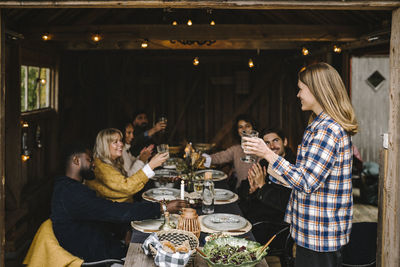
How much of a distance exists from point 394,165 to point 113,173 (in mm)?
2255

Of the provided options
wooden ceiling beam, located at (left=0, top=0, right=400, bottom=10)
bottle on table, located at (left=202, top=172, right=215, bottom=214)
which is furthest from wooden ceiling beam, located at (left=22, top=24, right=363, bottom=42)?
wooden ceiling beam, located at (left=0, top=0, right=400, bottom=10)

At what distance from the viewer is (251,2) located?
2.39 metres

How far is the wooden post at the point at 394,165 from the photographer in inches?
96.5

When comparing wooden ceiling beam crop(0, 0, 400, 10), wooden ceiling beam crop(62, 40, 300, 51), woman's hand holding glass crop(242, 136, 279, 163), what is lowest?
woman's hand holding glass crop(242, 136, 279, 163)

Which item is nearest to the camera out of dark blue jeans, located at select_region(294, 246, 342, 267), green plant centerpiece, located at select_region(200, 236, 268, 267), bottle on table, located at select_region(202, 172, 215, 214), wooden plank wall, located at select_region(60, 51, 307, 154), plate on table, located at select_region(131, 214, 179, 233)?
green plant centerpiece, located at select_region(200, 236, 268, 267)

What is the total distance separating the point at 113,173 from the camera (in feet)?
12.0

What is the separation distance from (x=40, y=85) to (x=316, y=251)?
5341mm

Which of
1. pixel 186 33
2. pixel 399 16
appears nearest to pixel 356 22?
pixel 186 33

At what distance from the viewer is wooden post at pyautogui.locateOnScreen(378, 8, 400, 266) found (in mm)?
2451

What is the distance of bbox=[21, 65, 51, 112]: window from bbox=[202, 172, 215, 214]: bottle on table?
3624mm

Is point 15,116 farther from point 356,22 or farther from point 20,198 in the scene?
point 356,22

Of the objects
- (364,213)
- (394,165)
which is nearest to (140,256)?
(394,165)

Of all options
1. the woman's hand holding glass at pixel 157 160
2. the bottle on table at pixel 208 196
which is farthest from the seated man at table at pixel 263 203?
the woman's hand holding glass at pixel 157 160

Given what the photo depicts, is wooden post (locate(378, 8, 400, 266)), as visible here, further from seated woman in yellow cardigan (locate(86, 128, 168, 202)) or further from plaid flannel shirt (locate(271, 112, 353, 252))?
seated woman in yellow cardigan (locate(86, 128, 168, 202))
